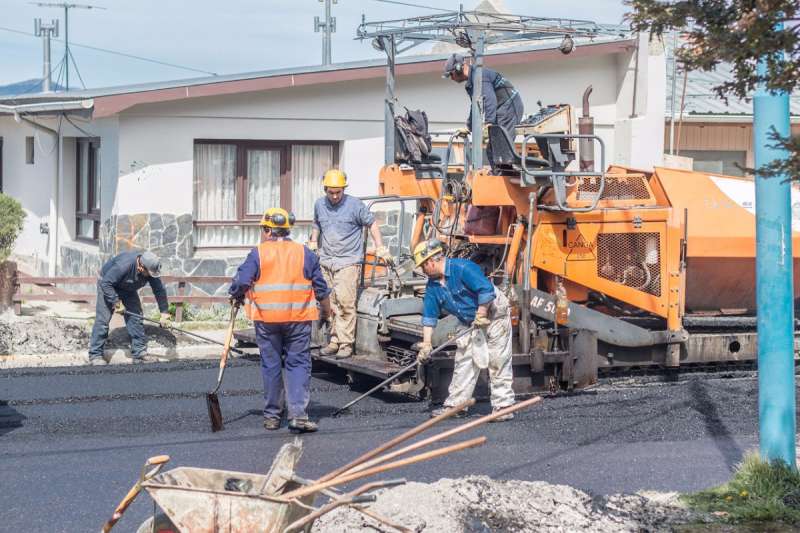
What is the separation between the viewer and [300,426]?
329 inches

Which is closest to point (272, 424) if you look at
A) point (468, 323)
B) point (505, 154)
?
point (468, 323)

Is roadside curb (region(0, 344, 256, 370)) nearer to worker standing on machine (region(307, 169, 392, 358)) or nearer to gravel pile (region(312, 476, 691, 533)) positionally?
worker standing on machine (region(307, 169, 392, 358))

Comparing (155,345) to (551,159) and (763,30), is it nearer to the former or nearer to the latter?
(551,159)

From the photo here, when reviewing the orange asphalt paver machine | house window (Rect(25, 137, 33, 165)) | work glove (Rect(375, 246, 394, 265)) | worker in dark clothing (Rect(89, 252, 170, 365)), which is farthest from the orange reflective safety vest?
house window (Rect(25, 137, 33, 165))

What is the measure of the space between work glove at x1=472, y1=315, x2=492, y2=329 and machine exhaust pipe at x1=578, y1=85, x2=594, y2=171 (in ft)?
7.50

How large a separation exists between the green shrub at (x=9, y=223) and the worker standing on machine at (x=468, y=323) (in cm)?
693

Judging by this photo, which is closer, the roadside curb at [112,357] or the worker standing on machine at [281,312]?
the worker standing on machine at [281,312]

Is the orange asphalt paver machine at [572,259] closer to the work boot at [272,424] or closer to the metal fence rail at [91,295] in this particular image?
the work boot at [272,424]

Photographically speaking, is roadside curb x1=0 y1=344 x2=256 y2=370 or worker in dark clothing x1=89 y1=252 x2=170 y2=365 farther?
roadside curb x1=0 y1=344 x2=256 y2=370

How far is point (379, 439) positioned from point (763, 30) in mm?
4412

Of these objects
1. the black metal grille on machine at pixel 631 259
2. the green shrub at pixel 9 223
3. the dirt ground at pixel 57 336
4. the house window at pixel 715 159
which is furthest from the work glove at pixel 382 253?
the house window at pixel 715 159

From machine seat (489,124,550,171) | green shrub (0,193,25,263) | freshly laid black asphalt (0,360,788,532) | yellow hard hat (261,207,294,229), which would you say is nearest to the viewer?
freshly laid black asphalt (0,360,788,532)

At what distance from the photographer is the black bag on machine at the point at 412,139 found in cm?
1127

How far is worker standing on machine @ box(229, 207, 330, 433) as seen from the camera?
27.8ft
